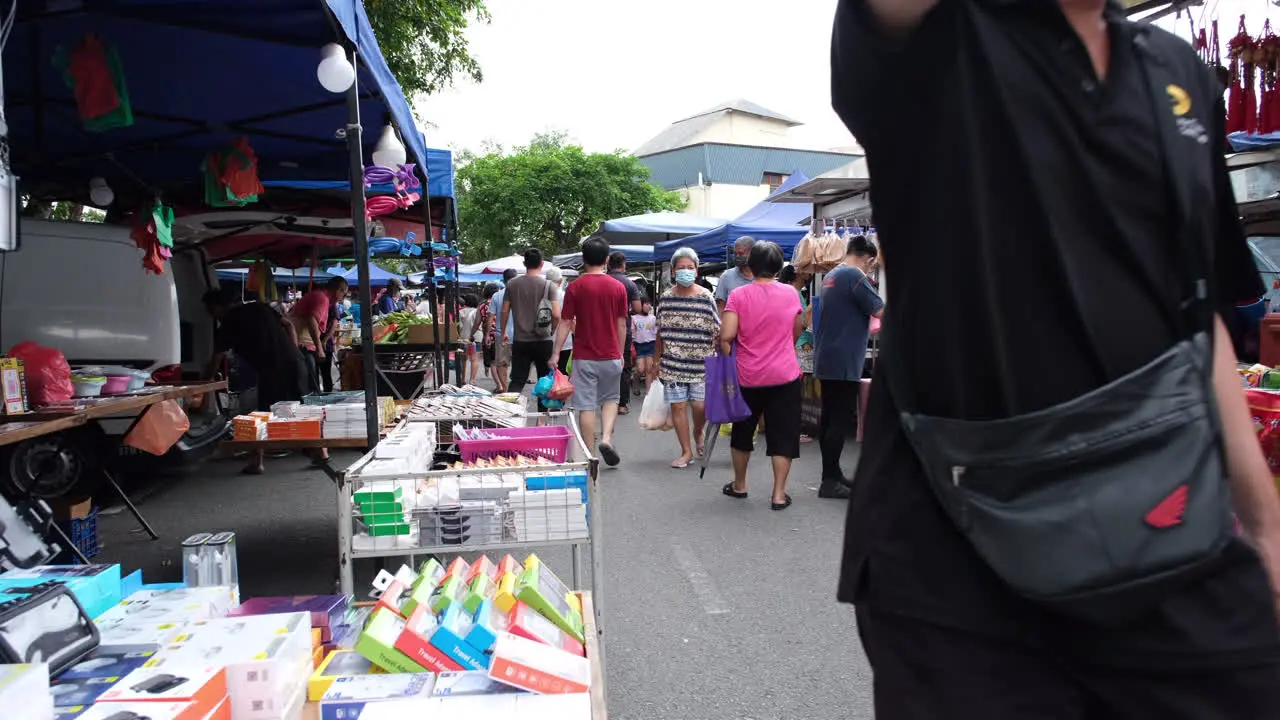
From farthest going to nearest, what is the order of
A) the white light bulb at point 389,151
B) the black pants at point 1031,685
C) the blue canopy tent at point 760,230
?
the blue canopy tent at point 760,230
the white light bulb at point 389,151
the black pants at point 1031,685

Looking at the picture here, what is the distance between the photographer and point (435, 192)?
9.02 meters

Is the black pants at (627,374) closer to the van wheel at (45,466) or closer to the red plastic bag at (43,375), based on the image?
the van wheel at (45,466)

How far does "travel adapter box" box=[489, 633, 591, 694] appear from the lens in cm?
224

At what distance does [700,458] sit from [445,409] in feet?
12.8

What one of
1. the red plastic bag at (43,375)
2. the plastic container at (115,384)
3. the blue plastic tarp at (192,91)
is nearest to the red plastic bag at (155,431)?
the plastic container at (115,384)

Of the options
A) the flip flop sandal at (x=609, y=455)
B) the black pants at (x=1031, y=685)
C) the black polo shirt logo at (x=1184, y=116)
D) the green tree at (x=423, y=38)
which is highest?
the green tree at (x=423, y=38)

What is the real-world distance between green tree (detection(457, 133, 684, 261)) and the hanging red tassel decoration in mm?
34764

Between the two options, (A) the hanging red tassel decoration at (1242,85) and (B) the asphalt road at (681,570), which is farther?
(A) the hanging red tassel decoration at (1242,85)

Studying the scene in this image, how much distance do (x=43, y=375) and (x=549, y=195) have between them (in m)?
35.5

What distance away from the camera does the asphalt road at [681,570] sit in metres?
3.49

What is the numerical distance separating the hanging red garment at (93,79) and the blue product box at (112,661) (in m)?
3.28

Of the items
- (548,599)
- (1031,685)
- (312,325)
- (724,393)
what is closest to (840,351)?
(724,393)

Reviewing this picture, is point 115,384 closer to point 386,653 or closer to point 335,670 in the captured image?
point 335,670

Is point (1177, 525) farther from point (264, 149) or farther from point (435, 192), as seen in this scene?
point (435, 192)
